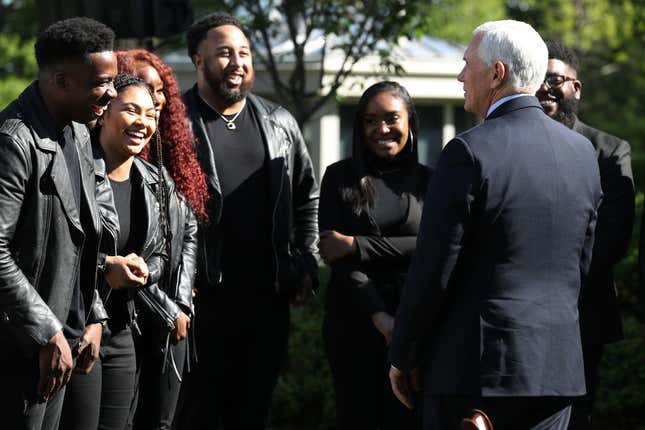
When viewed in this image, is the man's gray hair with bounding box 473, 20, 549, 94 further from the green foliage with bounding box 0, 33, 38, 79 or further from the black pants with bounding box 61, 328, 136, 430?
the green foliage with bounding box 0, 33, 38, 79

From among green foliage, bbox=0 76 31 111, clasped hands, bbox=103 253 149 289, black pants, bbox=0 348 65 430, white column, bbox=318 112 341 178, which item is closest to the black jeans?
black pants, bbox=0 348 65 430

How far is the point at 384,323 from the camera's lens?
5465 mm

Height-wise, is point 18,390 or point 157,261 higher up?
point 157,261

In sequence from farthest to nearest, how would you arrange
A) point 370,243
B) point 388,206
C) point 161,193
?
point 388,206 < point 370,243 < point 161,193

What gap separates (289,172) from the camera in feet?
19.6

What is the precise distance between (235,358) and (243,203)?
0.83m

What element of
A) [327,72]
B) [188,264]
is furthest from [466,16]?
[188,264]

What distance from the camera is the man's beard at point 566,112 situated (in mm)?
5715

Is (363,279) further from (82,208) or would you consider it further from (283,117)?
(82,208)

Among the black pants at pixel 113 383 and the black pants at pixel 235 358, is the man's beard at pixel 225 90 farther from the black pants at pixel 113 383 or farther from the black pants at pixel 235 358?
the black pants at pixel 113 383

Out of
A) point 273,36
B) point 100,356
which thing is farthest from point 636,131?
point 100,356

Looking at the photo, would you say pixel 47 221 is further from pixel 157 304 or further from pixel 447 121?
pixel 447 121

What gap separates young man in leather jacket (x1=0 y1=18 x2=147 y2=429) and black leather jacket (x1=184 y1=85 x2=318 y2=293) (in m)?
1.47

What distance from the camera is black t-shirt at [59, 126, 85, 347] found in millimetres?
4133
